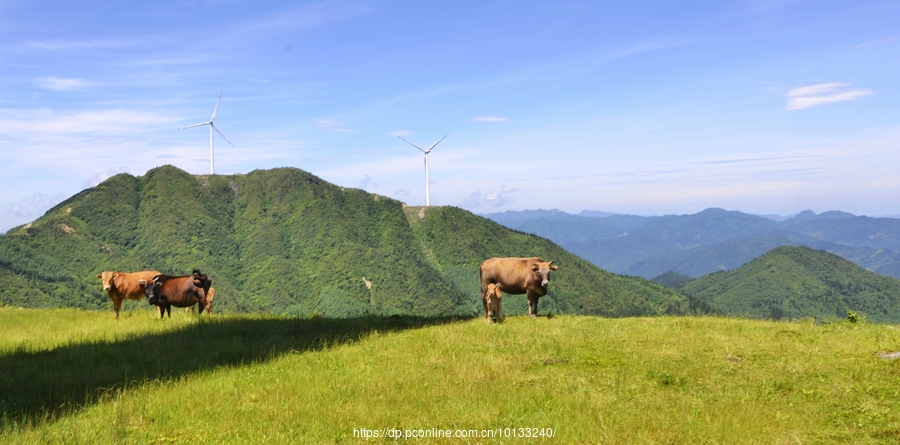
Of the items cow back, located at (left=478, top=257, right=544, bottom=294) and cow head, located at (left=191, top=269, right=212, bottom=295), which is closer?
cow head, located at (left=191, top=269, right=212, bottom=295)

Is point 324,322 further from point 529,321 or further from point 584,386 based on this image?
point 584,386

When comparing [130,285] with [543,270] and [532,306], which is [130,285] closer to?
[532,306]

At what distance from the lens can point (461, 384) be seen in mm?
13039

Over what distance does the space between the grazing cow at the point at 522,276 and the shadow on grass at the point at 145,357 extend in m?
4.74

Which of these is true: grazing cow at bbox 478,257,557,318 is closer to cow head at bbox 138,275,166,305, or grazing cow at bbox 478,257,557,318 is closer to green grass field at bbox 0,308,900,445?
green grass field at bbox 0,308,900,445

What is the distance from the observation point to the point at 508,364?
14898 mm

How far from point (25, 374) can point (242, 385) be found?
5370mm

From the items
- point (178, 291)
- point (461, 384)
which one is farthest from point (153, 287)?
point (461, 384)

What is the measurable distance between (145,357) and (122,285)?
1147cm

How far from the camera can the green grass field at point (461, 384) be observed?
10.2 m

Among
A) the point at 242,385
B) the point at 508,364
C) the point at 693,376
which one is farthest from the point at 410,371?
the point at 693,376

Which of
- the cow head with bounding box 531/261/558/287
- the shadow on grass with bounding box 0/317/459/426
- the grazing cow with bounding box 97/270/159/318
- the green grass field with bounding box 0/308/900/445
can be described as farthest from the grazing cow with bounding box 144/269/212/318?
the cow head with bounding box 531/261/558/287

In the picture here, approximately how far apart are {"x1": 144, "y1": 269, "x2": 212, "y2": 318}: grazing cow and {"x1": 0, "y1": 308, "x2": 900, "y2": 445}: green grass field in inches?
152

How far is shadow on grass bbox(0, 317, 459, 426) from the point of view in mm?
12062
